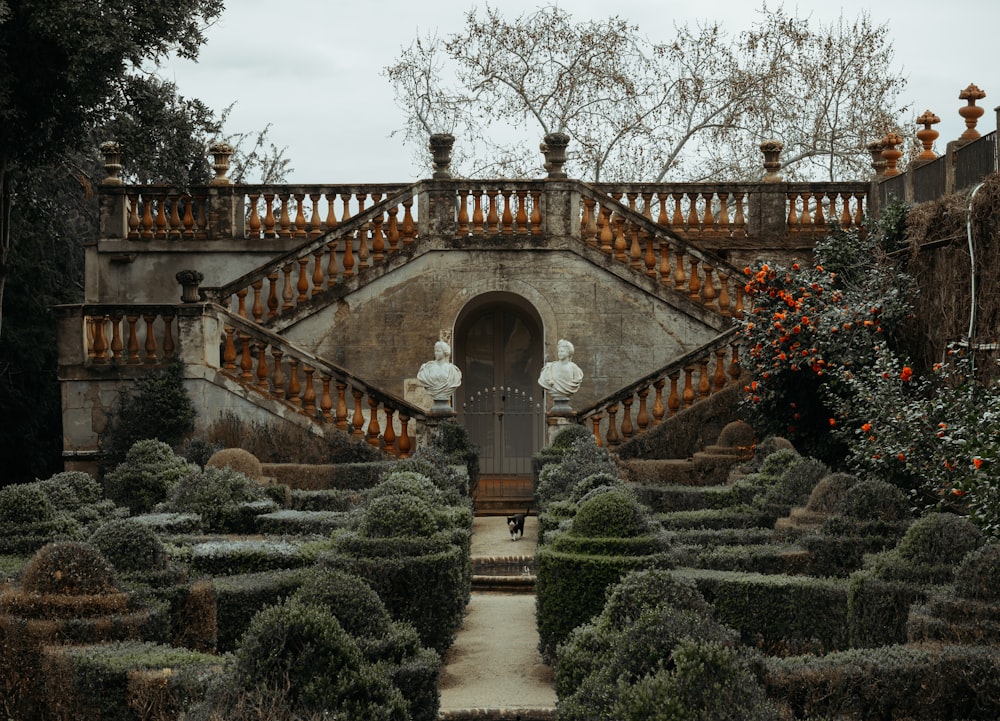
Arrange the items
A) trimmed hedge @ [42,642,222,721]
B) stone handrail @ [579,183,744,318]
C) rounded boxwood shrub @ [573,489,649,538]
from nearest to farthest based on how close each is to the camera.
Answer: trimmed hedge @ [42,642,222,721]
rounded boxwood shrub @ [573,489,649,538]
stone handrail @ [579,183,744,318]

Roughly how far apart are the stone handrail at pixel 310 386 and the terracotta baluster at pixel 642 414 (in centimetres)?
321

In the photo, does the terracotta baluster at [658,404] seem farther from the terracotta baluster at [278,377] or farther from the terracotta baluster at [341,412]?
the terracotta baluster at [278,377]

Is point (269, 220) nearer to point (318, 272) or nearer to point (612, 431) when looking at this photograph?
point (318, 272)

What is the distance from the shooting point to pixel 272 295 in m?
22.5

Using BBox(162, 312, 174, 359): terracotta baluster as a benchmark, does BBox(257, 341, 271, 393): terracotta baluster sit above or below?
below

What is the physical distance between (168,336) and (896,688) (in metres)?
14.4

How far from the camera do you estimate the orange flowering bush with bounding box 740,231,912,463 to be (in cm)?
1780

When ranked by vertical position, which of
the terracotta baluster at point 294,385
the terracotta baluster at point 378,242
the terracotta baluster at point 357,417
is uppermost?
the terracotta baluster at point 378,242

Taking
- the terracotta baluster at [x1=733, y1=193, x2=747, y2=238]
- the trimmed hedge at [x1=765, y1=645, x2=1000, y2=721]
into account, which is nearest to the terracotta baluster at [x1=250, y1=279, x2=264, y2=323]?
the terracotta baluster at [x1=733, y1=193, x2=747, y2=238]

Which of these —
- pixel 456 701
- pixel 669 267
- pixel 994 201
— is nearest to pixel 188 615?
pixel 456 701

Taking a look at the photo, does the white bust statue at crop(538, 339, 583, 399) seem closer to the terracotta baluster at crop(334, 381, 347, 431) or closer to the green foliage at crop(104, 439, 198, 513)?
the terracotta baluster at crop(334, 381, 347, 431)

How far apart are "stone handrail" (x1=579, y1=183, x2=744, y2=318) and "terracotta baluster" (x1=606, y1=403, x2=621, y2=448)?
9.48ft

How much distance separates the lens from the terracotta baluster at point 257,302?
73.5 ft

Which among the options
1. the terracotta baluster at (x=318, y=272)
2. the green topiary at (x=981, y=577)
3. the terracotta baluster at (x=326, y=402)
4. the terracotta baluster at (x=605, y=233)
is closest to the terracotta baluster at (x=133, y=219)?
the terracotta baluster at (x=318, y=272)
